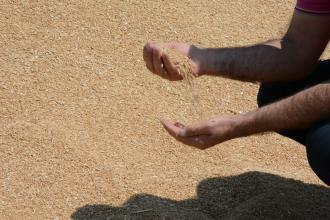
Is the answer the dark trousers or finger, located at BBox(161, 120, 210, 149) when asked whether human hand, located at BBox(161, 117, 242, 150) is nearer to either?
finger, located at BBox(161, 120, 210, 149)

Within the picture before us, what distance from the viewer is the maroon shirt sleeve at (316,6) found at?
7.75 ft

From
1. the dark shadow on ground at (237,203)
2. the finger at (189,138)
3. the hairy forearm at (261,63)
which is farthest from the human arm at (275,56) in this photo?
the dark shadow on ground at (237,203)

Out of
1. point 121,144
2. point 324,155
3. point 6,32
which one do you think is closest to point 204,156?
point 121,144

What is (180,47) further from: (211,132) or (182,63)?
(211,132)

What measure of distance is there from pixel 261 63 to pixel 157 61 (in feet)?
1.28

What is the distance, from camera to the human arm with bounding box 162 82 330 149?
2.20 meters

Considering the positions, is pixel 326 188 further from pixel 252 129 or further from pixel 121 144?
pixel 121 144

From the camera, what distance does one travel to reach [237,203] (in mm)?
2592

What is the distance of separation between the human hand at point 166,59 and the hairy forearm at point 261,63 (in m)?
0.04

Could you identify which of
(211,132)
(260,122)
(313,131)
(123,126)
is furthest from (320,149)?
(123,126)

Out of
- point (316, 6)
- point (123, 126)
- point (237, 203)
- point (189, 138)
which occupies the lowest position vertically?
point (123, 126)

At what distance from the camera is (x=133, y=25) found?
145 inches

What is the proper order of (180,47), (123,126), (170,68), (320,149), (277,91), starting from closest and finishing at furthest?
1. (320,149)
2. (170,68)
3. (180,47)
4. (277,91)
5. (123,126)

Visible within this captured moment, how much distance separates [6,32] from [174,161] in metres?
1.25
